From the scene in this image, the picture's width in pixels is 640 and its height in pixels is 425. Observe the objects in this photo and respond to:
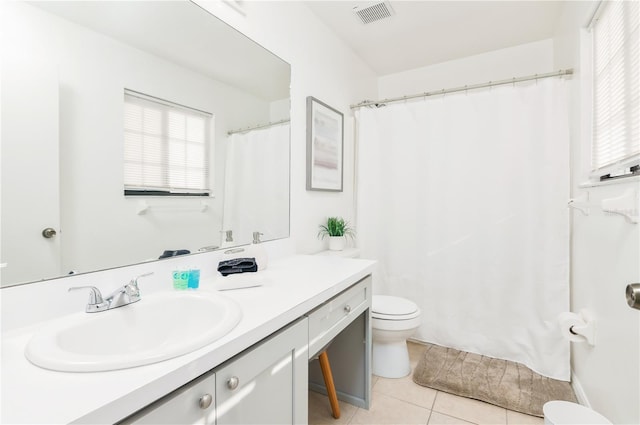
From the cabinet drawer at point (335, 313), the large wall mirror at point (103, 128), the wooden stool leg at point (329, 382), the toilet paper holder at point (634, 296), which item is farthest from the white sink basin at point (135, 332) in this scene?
the toilet paper holder at point (634, 296)

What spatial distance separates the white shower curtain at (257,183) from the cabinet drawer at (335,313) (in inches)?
23.5

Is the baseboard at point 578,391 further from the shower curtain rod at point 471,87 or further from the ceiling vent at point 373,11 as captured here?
the ceiling vent at point 373,11

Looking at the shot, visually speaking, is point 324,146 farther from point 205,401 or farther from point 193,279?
point 205,401

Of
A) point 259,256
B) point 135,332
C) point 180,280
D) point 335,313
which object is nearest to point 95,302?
point 135,332

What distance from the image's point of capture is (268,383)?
916 mm

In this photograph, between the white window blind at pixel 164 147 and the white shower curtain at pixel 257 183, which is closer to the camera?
the white window blind at pixel 164 147

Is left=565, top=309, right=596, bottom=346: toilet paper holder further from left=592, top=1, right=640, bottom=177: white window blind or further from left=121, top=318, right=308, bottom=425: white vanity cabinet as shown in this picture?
left=121, top=318, right=308, bottom=425: white vanity cabinet

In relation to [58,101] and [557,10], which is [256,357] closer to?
[58,101]

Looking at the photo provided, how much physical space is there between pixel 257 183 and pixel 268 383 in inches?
40.8

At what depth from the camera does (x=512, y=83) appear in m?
2.25

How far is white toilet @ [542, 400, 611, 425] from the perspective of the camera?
134 cm

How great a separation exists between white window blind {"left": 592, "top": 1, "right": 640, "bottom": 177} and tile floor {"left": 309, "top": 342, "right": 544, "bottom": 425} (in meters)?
1.34

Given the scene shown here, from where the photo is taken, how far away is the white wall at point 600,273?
1.18 m

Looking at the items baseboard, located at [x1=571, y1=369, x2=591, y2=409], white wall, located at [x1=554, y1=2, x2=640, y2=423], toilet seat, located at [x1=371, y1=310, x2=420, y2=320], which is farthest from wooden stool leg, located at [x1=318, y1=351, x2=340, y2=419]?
baseboard, located at [x1=571, y1=369, x2=591, y2=409]
